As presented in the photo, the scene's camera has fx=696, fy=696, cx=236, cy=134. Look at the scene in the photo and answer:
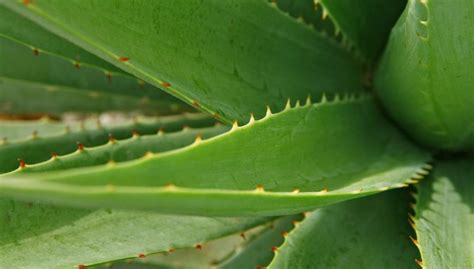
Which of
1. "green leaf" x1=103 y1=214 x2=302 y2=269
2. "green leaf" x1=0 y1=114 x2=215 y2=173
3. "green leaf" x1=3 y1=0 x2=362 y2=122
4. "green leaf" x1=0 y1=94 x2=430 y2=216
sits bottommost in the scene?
"green leaf" x1=103 y1=214 x2=302 y2=269

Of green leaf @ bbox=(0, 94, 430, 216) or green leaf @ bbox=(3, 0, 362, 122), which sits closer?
green leaf @ bbox=(0, 94, 430, 216)

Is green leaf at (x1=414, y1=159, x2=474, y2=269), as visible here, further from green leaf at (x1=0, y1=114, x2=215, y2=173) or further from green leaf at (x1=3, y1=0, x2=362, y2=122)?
green leaf at (x1=0, y1=114, x2=215, y2=173)

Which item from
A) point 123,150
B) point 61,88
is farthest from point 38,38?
point 61,88

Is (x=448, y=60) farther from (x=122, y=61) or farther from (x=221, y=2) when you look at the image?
(x=122, y=61)

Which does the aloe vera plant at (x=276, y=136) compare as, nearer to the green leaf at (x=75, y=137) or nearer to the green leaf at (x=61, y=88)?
the green leaf at (x=75, y=137)

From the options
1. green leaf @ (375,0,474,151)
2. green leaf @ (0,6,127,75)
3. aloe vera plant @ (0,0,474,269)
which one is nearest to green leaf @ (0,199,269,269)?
aloe vera plant @ (0,0,474,269)

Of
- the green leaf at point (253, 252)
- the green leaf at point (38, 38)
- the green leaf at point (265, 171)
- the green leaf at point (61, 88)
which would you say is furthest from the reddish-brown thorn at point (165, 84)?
the green leaf at point (61, 88)
